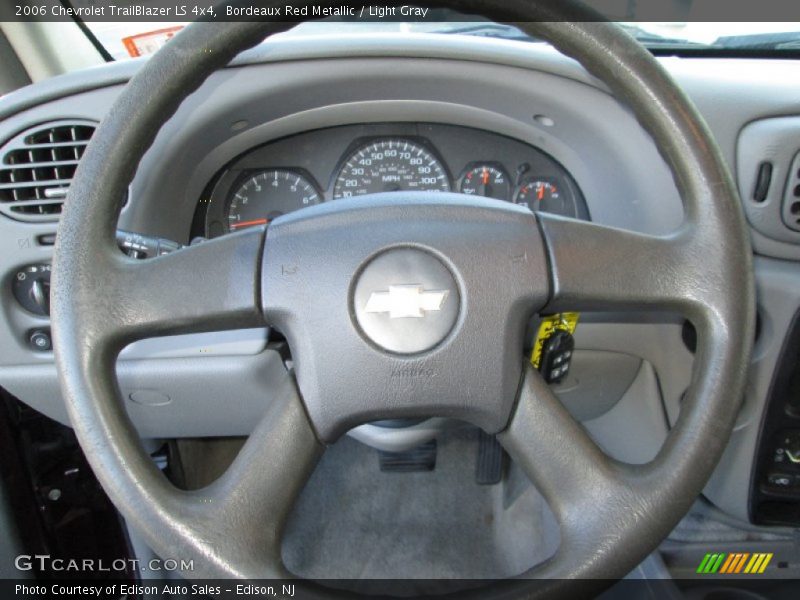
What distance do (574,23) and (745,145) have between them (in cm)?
52

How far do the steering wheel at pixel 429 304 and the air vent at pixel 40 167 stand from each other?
1.32 feet

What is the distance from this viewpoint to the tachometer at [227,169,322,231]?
1.24 m

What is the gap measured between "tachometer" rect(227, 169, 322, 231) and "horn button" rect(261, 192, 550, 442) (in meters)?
0.51

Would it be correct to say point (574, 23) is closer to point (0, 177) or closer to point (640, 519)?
point (640, 519)

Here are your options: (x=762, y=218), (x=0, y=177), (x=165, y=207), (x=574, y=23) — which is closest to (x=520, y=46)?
(x=574, y=23)

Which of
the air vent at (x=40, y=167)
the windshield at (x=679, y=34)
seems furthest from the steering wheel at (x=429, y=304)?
the windshield at (x=679, y=34)

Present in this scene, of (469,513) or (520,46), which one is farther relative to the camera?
(469,513)

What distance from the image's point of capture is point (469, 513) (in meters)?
1.80

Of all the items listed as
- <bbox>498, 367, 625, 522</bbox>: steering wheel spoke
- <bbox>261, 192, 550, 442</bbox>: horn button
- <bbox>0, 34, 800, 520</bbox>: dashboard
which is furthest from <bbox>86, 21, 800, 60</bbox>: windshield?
<bbox>498, 367, 625, 522</bbox>: steering wheel spoke

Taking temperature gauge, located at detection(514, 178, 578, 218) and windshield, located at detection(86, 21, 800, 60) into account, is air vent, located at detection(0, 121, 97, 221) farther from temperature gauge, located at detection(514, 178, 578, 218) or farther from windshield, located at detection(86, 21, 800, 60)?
temperature gauge, located at detection(514, 178, 578, 218)

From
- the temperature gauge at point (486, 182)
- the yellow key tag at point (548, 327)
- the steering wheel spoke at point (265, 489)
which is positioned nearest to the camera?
the steering wheel spoke at point (265, 489)

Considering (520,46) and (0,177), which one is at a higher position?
(520,46)

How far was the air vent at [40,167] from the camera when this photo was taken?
1071 mm

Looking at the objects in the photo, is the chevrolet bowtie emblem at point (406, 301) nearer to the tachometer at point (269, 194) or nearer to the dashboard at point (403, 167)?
the dashboard at point (403, 167)
